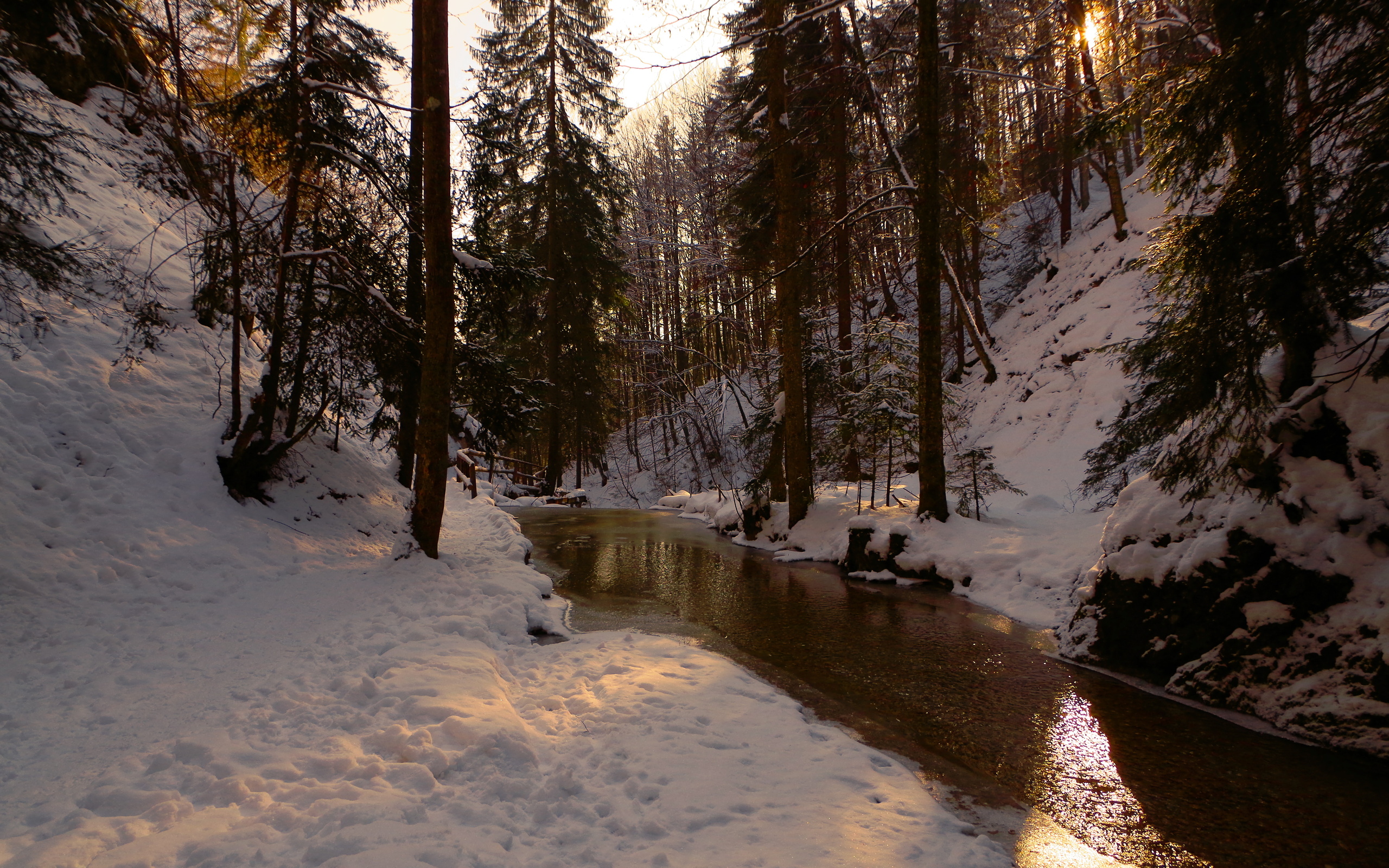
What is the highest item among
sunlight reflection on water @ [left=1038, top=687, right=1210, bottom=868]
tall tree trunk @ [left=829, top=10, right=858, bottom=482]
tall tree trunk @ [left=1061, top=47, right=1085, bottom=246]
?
tall tree trunk @ [left=1061, top=47, right=1085, bottom=246]

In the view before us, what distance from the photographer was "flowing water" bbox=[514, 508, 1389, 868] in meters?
3.13

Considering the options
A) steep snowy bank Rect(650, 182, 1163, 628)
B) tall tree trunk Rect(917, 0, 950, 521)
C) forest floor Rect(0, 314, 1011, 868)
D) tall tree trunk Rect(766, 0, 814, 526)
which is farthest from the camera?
tall tree trunk Rect(766, 0, 814, 526)

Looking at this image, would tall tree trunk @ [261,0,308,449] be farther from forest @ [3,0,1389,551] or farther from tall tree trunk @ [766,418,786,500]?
tall tree trunk @ [766,418,786,500]

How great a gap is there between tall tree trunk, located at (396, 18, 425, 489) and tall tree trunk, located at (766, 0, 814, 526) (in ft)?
20.1

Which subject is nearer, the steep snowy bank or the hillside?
the hillside

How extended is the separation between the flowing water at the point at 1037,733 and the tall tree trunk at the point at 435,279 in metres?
2.50

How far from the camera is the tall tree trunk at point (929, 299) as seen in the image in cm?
927

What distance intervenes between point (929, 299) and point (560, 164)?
16.1 meters

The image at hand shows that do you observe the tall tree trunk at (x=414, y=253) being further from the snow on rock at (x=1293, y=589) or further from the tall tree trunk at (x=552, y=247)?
the tall tree trunk at (x=552, y=247)

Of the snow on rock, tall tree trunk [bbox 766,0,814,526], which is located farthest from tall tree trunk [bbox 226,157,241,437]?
the snow on rock

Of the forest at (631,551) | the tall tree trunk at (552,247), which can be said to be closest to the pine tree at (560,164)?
the tall tree trunk at (552,247)

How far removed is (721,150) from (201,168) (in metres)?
25.0

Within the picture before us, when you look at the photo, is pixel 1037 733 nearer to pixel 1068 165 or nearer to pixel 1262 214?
pixel 1262 214

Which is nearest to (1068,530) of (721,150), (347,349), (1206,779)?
(1206,779)
